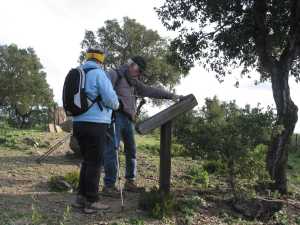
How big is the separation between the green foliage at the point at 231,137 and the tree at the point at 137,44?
31.5 meters

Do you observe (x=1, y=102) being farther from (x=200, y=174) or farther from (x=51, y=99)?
(x=200, y=174)

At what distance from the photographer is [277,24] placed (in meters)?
10.4

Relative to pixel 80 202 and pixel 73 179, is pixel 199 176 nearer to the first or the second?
pixel 73 179

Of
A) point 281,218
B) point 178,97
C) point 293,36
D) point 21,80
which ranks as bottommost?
point 281,218

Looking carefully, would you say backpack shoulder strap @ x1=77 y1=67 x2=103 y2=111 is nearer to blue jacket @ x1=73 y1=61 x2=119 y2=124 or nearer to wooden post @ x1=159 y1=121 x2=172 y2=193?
blue jacket @ x1=73 y1=61 x2=119 y2=124

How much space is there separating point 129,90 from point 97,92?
131 centimetres

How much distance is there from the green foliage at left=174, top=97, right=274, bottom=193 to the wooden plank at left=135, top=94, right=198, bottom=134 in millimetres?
496

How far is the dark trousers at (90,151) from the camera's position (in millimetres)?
6500

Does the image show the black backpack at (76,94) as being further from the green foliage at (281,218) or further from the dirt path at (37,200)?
the green foliage at (281,218)

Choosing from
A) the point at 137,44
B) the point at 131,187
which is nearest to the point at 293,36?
the point at 131,187

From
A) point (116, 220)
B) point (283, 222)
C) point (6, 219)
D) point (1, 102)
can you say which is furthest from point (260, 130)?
point (1, 102)

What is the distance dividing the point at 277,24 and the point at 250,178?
4014 mm

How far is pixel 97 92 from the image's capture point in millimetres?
6469

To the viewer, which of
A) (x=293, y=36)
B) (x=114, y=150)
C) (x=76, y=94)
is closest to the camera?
(x=76, y=94)
